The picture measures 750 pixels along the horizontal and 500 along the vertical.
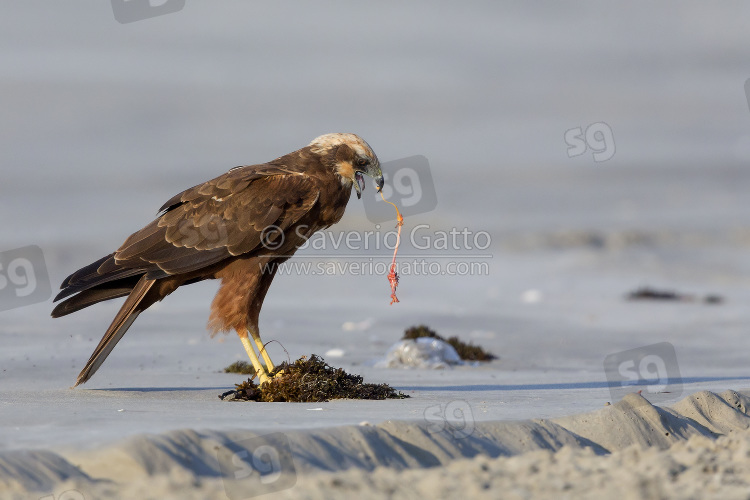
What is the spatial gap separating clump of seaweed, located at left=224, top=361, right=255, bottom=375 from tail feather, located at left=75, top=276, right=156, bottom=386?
74.6 inches

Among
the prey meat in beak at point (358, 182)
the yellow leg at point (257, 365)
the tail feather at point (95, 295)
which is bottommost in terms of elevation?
the yellow leg at point (257, 365)

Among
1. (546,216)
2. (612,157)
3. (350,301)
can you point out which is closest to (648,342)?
(350,301)

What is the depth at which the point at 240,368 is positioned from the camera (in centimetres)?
1092

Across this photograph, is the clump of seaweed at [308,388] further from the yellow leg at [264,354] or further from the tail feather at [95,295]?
the tail feather at [95,295]

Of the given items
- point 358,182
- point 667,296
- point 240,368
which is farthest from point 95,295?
point 667,296

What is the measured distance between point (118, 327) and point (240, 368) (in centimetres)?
227

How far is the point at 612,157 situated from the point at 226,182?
119 ft

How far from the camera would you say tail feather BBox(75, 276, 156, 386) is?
8703 millimetres

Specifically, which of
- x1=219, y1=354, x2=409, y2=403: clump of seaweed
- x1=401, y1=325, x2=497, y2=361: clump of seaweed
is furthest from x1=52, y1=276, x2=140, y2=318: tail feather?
x1=401, y1=325, x2=497, y2=361: clump of seaweed

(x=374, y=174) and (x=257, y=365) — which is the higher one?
(x=374, y=174)

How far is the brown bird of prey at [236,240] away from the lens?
879 cm

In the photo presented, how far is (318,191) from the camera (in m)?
8.86

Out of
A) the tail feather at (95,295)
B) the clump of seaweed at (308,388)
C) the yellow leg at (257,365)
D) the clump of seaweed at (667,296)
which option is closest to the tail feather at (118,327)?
the tail feather at (95,295)

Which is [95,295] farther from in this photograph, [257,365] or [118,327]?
[257,365]
